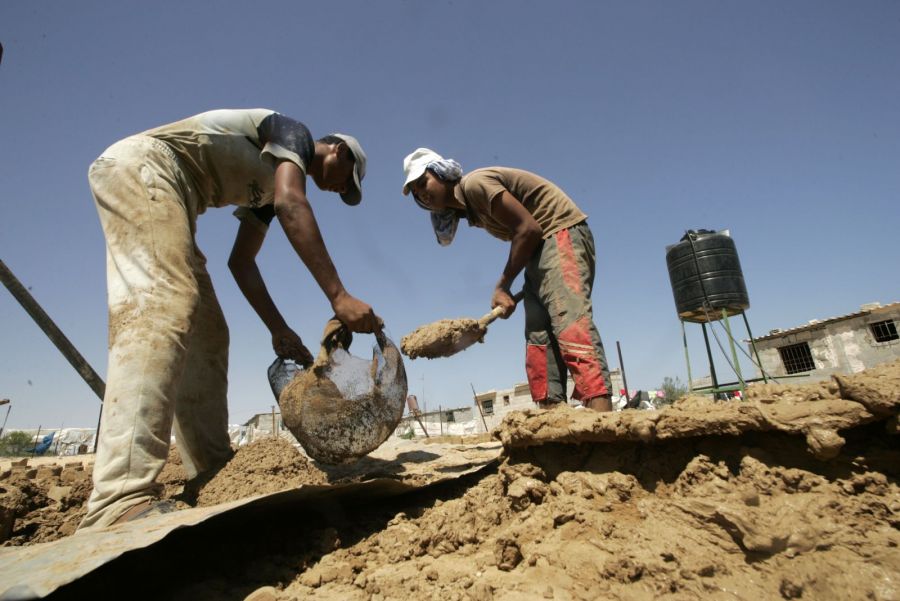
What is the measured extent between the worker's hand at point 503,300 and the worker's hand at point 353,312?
118 cm

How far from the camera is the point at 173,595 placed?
118 centimetres

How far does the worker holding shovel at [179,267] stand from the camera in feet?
5.06

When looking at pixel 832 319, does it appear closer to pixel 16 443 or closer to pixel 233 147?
pixel 233 147

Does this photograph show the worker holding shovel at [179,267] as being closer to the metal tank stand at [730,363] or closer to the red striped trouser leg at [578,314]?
the red striped trouser leg at [578,314]

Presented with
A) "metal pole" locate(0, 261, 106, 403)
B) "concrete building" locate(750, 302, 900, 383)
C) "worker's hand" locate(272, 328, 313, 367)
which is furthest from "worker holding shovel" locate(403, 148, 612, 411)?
"concrete building" locate(750, 302, 900, 383)

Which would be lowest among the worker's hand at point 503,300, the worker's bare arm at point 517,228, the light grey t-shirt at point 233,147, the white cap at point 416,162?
the worker's hand at point 503,300

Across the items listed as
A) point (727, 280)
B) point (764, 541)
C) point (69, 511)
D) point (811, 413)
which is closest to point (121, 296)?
point (69, 511)

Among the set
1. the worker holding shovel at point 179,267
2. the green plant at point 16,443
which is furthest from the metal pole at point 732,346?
the green plant at point 16,443

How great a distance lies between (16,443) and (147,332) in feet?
109

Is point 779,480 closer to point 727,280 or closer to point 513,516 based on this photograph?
point 513,516

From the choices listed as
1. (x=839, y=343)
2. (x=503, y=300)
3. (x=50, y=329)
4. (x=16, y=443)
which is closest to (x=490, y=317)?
(x=503, y=300)

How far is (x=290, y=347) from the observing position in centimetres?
303

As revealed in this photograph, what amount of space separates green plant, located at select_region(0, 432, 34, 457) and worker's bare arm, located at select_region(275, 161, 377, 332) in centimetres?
3010

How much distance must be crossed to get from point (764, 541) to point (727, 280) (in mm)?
8395
